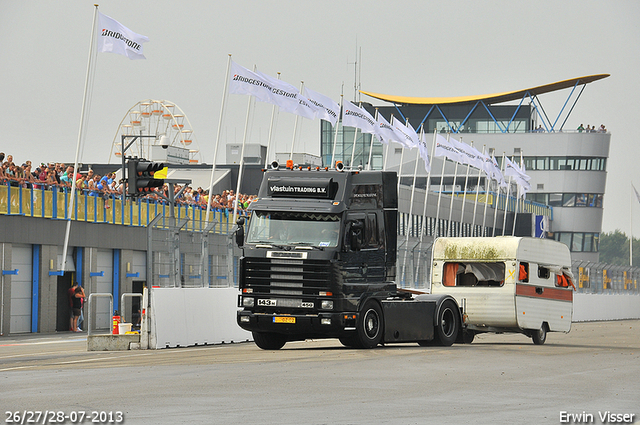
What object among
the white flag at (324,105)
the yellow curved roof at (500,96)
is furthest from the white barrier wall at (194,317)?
the yellow curved roof at (500,96)

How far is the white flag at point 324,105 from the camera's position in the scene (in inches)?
1632

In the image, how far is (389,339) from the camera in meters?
22.3

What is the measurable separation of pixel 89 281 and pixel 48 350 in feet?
53.0

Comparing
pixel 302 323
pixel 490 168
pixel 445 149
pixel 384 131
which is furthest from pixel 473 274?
pixel 490 168

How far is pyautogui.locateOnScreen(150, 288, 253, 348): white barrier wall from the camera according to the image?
2288 cm

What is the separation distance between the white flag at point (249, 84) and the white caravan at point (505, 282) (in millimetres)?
11938

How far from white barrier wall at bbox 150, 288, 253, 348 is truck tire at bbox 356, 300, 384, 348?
4419 mm

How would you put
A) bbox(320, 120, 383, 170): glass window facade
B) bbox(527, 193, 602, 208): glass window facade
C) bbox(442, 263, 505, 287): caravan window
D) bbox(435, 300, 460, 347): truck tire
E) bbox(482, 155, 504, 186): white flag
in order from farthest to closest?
bbox(527, 193, 602, 208): glass window facade → bbox(320, 120, 383, 170): glass window facade → bbox(482, 155, 504, 186): white flag → bbox(442, 263, 505, 287): caravan window → bbox(435, 300, 460, 347): truck tire

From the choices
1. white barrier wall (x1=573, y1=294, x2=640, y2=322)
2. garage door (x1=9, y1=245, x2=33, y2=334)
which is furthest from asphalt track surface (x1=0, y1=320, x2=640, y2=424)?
white barrier wall (x1=573, y1=294, x2=640, y2=322)

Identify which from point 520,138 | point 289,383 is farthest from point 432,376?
point 520,138

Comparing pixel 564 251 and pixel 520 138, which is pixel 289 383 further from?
pixel 520 138

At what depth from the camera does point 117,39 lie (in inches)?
1241

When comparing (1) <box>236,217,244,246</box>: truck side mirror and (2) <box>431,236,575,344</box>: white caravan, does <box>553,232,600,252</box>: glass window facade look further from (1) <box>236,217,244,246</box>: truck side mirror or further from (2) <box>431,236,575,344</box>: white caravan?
(1) <box>236,217,244,246</box>: truck side mirror

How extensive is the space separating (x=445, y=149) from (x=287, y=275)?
36472mm
